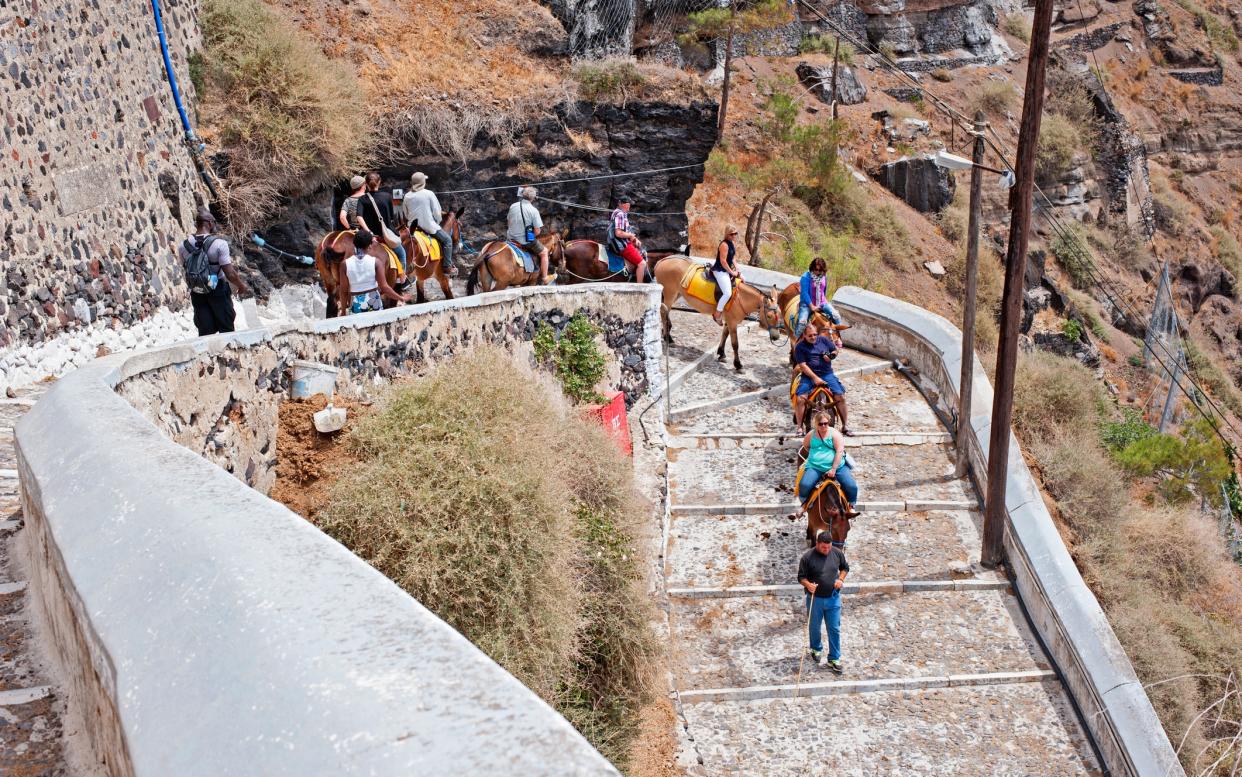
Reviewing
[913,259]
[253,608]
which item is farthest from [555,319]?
[913,259]

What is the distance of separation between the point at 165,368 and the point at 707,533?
24.0 ft

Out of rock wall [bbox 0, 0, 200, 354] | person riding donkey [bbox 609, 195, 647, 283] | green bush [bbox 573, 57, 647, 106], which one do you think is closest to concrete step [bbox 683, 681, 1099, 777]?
rock wall [bbox 0, 0, 200, 354]

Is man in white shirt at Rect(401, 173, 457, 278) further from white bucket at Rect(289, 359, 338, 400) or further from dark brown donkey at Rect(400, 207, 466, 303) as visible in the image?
white bucket at Rect(289, 359, 338, 400)

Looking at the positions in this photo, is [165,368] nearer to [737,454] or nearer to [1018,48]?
[737,454]

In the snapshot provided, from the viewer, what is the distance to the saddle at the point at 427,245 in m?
13.9

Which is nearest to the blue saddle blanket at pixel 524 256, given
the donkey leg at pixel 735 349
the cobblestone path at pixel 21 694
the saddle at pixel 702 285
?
the saddle at pixel 702 285

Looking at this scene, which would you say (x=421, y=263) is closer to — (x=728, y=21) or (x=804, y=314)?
(x=804, y=314)

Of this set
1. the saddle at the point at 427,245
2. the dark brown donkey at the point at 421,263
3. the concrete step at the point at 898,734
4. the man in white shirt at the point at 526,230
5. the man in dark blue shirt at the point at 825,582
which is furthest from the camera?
the man in white shirt at the point at 526,230

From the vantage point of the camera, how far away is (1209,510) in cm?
2147

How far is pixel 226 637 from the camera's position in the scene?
2.61 meters

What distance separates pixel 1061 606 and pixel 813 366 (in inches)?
155

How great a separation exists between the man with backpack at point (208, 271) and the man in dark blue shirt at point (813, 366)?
6.36 m

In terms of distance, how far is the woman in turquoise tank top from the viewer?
1071cm

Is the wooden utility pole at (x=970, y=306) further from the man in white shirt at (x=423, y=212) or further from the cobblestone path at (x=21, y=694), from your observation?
the cobblestone path at (x=21, y=694)
